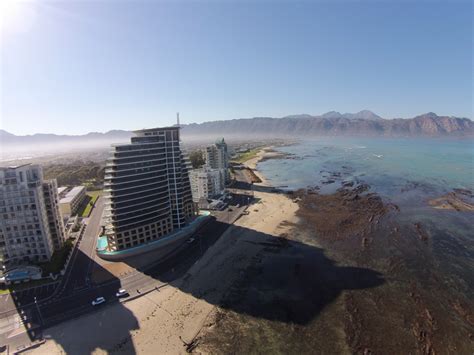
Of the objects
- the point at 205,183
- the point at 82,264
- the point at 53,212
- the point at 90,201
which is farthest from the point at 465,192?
the point at 90,201

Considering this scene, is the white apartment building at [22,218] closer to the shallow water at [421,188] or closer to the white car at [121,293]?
the white car at [121,293]

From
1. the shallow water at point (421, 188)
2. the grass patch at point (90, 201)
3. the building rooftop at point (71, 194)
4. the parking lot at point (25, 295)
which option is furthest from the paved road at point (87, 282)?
the shallow water at point (421, 188)

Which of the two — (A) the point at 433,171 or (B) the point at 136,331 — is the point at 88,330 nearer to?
(B) the point at 136,331

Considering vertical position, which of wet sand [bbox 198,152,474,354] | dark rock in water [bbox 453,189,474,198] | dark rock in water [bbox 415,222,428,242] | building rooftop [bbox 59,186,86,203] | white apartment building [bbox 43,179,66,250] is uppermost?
white apartment building [bbox 43,179,66,250]

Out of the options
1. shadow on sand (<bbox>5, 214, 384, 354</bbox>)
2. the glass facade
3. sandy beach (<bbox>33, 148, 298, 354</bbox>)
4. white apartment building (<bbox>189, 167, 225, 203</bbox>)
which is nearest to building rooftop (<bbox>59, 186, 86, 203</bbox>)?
white apartment building (<bbox>189, 167, 225, 203</bbox>)

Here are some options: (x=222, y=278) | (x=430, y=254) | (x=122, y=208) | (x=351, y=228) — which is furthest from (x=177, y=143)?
(x=430, y=254)

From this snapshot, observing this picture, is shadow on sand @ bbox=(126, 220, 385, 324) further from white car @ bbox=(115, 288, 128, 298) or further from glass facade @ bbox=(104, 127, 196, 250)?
glass facade @ bbox=(104, 127, 196, 250)
